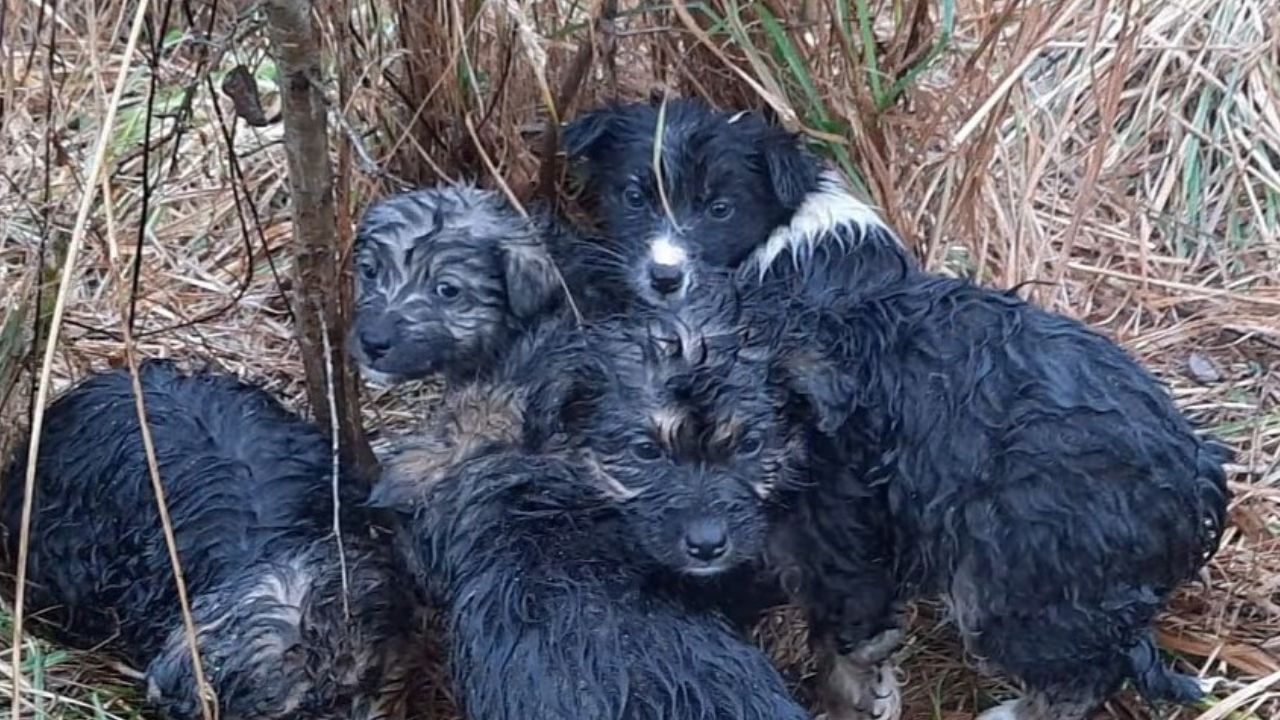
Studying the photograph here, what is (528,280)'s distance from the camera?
432 cm

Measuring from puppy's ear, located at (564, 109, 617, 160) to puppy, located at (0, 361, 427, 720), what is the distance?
1017mm

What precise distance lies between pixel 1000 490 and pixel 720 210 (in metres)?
1.24

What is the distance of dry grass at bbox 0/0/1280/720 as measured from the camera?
14.1 feet

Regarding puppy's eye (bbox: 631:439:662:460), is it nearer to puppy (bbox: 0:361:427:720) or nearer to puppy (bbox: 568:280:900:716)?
puppy (bbox: 568:280:900:716)

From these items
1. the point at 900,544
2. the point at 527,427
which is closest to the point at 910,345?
the point at 900,544

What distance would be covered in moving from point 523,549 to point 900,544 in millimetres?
857

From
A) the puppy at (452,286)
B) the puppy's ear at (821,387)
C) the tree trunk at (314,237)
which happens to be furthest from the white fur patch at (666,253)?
the tree trunk at (314,237)

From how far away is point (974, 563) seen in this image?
3.78 metres

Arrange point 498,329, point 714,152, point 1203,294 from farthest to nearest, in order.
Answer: point 1203,294
point 714,152
point 498,329

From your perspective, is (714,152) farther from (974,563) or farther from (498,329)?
(974,563)

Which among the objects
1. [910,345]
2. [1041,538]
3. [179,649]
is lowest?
[179,649]

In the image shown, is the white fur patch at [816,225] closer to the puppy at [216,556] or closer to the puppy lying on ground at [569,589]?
the puppy lying on ground at [569,589]

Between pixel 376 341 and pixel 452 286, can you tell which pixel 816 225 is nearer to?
pixel 452 286

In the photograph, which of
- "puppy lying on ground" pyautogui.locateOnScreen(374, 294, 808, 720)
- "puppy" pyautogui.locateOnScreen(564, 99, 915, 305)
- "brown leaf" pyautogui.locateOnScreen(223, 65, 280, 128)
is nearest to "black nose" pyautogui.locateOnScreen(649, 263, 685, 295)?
"puppy" pyautogui.locateOnScreen(564, 99, 915, 305)
